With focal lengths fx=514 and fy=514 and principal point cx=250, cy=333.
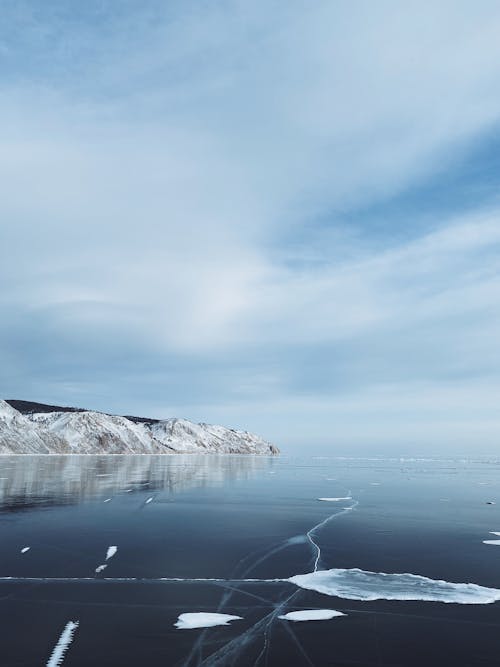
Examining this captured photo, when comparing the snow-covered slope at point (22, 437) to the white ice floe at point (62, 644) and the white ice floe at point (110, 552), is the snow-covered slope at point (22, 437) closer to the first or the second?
the white ice floe at point (110, 552)

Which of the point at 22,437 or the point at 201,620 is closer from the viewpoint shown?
the point at 201,620

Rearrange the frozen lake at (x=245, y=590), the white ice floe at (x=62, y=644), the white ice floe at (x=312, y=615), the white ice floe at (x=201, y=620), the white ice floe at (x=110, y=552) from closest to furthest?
1. the white ice floe at (x=62, y=644)
2. the frozen lake at (x=245, y=590)
3. the white ice floe at (x=201, y=620)
4. the white ice floe at (x=312, y=615)
5. the white ice floe at (x=110, y=552)

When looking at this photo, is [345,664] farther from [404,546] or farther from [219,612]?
[404,546]

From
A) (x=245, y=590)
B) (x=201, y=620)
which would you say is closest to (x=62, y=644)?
(x=201, y=620)

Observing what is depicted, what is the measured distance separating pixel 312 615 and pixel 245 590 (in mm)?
1835

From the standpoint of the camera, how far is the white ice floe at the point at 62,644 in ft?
21.5

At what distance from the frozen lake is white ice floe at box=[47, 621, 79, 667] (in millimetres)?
32

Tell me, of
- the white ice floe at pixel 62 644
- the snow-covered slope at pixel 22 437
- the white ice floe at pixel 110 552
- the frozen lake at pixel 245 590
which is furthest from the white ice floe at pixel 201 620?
the snow-covered slope at pixel 22 437

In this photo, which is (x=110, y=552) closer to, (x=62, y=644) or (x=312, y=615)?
(x=62, y=644)

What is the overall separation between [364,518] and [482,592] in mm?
10955

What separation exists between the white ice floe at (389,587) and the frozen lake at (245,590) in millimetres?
39

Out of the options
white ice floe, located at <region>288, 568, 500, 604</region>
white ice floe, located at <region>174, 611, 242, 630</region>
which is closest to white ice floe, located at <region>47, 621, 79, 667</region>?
white ice floe, located at <region>174, 611, 242, 630</region>

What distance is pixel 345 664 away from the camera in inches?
261

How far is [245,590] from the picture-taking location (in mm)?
10023
